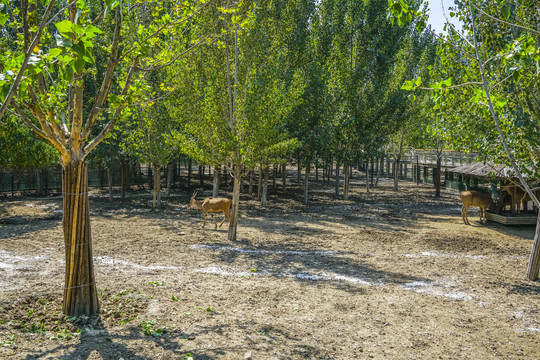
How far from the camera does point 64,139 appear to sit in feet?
25.9

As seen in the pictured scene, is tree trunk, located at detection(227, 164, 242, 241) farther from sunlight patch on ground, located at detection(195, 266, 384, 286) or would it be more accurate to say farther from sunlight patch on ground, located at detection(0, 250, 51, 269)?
sunlight patch on ground, located at detection(0, 250, 51, 269)

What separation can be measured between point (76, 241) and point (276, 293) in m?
4.40

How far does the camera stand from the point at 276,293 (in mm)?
10234

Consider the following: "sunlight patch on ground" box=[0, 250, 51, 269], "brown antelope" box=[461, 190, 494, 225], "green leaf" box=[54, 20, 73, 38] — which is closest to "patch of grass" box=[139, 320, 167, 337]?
"green leaf" box=[54, 20, 73, 38]

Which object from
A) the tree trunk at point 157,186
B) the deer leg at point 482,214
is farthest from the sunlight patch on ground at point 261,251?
the deer leg at point 482,214

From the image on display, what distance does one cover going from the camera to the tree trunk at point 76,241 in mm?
7812

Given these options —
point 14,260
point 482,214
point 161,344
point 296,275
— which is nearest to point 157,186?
point 14,260

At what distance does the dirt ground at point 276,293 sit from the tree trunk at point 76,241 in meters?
0.36

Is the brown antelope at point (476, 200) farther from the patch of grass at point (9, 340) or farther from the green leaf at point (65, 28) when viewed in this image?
the green leaf at point (65, 28)

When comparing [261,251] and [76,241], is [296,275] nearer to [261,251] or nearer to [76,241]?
[261,251]

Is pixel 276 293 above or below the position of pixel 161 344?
below

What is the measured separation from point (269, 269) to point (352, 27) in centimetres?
2500

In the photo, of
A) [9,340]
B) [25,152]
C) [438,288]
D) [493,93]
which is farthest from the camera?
[25,152]

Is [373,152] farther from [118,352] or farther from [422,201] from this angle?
[118,352]
